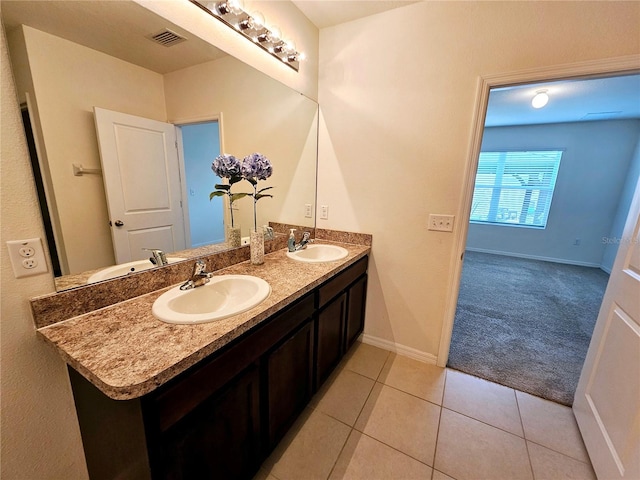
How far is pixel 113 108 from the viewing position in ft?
3.34

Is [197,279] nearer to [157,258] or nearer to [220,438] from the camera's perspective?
[157,258]

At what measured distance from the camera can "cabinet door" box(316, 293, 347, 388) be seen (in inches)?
60.4

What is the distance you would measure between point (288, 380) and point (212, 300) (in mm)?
534

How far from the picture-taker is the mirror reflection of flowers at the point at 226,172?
1.43 m

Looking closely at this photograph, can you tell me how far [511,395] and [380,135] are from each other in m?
1.99

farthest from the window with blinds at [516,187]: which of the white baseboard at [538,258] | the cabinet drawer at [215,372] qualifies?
the cabinet drawer at [215,372]

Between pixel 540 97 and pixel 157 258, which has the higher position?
pixel 540 97

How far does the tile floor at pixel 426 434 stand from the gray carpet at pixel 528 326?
0.70 ft

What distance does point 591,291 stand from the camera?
3.51 m

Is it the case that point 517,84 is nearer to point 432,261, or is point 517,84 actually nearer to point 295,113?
point 432,261

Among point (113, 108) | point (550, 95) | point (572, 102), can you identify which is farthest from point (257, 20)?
point (572, 102)

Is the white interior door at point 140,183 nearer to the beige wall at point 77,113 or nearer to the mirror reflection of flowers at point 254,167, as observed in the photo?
the beige wall at point 77,113

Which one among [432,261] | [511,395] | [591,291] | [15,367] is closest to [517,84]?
[432,261]

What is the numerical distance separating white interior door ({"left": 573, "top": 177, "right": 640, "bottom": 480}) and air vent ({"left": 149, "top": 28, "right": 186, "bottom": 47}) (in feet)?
7.30
